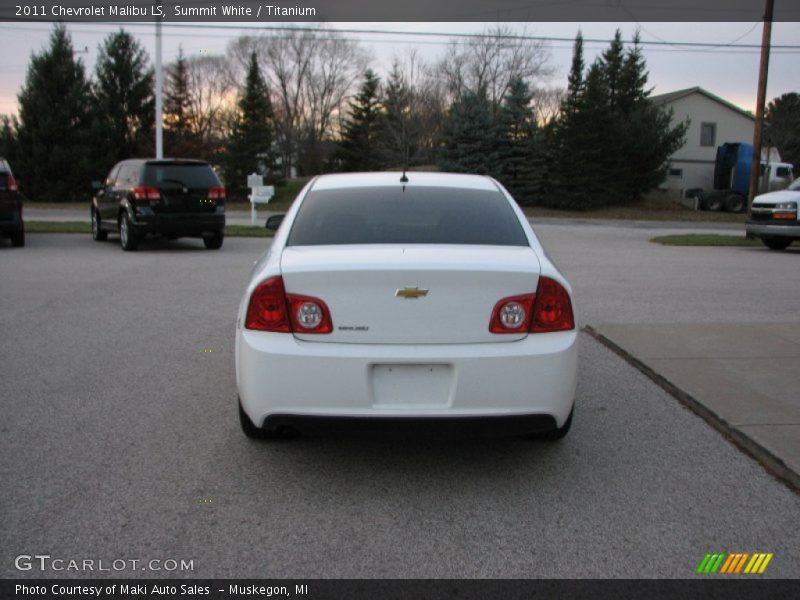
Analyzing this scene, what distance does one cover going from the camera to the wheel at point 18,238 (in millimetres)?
15391

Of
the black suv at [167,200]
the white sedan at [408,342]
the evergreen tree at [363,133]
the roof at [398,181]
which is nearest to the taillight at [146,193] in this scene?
the black suv at [167,200]

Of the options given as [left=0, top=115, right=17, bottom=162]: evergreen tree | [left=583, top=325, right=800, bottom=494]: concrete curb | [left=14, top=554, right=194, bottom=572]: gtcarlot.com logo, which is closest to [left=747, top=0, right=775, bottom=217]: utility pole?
[left=583, top=325, right=800, bottom=494]: concrete curb

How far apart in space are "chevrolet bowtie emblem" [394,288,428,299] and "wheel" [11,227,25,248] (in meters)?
14.0

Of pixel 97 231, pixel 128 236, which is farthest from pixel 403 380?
pixel 97 231

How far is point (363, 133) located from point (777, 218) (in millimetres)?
32693

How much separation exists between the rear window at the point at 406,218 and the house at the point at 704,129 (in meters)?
49.2

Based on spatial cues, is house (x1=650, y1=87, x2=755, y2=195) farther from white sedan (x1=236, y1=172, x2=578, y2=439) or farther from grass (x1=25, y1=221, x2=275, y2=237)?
white sedan (x1=236, y1=172, x2=578, y2=439)

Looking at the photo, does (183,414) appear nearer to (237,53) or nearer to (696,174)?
(696,174)

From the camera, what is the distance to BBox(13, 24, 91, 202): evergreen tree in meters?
35.8

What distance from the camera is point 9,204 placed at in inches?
587

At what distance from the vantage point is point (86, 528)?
330cm

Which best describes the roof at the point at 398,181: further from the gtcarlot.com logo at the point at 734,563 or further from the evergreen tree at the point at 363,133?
the evergreen tree at the point at 363,133

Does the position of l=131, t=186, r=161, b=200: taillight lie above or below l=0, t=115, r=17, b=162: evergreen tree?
below

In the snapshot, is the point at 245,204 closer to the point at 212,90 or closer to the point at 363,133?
the point at 363,133
